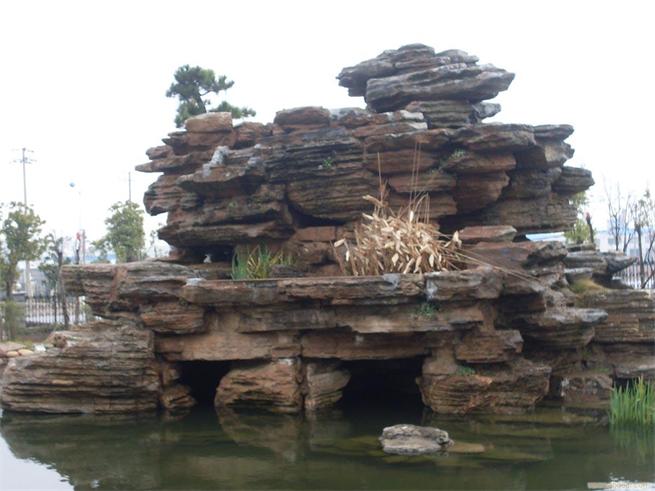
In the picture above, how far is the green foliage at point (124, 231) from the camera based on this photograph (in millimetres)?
24250

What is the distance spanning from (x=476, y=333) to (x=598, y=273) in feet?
9.84

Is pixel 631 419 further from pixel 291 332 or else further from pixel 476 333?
pixel 291 332

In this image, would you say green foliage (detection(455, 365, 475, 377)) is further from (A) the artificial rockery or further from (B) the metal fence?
(B) the metal fence

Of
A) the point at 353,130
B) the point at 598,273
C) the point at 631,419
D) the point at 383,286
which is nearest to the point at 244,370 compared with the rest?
the point at 383,286

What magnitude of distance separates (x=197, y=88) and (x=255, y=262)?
9.94 metres

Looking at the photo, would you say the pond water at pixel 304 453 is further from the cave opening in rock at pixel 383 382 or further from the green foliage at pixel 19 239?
the green foliage at pixel 19 239

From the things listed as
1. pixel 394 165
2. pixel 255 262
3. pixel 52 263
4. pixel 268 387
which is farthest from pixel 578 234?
pixel 52 263

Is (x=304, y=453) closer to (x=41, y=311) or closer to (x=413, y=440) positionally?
(x=413, y=440)


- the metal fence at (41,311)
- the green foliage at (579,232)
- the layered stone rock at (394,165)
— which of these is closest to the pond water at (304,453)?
the layered stone rock at (394,165)

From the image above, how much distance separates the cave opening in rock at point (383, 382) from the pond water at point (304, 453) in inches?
28.9

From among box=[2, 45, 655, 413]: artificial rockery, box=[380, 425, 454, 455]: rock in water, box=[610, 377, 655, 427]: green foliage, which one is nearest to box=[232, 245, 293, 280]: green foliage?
box=[2, 45, 655, 413]: artificial rockery

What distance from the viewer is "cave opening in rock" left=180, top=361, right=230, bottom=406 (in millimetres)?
9453

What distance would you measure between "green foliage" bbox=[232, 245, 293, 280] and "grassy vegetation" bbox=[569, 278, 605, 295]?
356 cm

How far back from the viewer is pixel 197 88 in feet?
61.8
